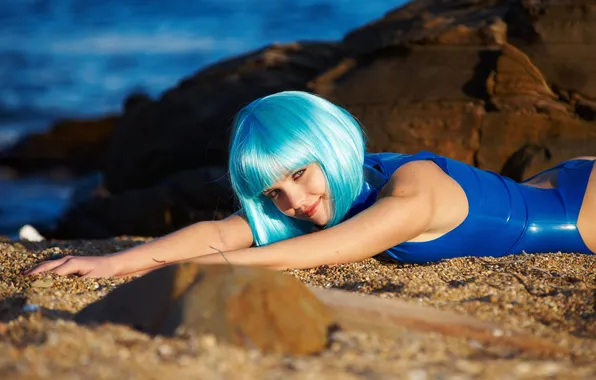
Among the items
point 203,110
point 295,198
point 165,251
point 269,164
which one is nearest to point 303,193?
point 295,198

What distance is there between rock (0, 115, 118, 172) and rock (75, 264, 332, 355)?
9998mm

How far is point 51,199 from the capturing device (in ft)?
35.3

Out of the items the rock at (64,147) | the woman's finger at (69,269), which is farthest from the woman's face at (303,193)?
the rock at (64,147)

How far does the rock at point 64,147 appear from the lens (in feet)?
40.0

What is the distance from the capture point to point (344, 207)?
12.3ft

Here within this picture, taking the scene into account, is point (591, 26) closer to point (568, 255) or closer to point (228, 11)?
point (568, 255)

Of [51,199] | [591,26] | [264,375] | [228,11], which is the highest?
[228,11]

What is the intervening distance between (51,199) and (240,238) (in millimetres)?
7321

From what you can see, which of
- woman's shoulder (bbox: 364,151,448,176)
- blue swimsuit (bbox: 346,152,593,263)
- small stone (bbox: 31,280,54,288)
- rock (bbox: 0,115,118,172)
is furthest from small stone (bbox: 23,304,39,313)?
rock (bbox: 0,115,118,172)

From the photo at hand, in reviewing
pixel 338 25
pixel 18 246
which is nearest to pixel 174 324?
pixel 18 246

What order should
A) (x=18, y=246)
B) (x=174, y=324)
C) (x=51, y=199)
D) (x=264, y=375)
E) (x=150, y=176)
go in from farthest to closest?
(x=51, y=199), (x=150, y=176), (x=18, y=246), (x=174, y=324), (x=264, y=375)

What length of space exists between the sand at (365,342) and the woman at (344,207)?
0.21m

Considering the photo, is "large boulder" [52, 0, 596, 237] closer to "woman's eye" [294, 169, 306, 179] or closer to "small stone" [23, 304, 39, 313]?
"woman's eye" [294, 169, 306, 179]

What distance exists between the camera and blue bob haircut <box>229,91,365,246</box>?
3490 mm
